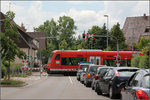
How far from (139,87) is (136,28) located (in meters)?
83.8

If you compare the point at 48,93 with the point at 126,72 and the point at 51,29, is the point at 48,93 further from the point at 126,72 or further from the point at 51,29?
the point at 51,29

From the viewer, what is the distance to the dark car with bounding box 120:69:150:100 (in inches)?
291

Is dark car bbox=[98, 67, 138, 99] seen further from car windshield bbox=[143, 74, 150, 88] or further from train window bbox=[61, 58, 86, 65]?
train window bbox=[61, 58, 86, 65]

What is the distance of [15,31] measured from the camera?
25.8 metres

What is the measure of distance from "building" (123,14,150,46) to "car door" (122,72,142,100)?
256 ft

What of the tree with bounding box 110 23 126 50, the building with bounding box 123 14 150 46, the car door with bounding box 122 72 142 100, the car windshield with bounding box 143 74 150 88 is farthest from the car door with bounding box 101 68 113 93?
the building with bounding box 123 14 150 46

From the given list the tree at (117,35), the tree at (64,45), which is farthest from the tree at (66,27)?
the tree at (117,35)

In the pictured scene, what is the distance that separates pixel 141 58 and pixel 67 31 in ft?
266

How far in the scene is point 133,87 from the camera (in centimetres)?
830

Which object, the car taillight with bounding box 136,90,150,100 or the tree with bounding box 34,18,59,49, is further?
the tree with bounding box 34,18,59,49

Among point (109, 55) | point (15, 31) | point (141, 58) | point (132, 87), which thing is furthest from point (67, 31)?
point (132, 87)

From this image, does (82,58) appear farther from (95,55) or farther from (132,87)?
(132,87)

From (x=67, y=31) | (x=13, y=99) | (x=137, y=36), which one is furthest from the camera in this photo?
(x=67, y=31)

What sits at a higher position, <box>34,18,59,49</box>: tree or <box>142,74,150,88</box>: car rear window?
<box>34,18,59,49</box>: tree
